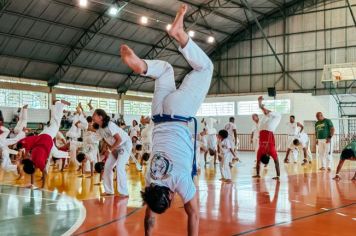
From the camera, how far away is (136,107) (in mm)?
37812

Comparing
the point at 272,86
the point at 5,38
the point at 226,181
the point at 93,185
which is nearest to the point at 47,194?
the point at 93,185

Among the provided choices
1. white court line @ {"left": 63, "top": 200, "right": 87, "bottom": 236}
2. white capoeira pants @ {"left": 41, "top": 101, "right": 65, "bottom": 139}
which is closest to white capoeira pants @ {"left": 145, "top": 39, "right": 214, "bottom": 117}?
white court line @ {"left": 63, "top": 200, "right": 87, "bottom": 236}

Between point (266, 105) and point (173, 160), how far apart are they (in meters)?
31.7

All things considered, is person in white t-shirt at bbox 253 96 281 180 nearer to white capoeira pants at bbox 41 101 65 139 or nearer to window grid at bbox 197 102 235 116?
white capoeira pants at bbox 41 101 65 139

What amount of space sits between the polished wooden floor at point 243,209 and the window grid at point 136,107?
80.4 feet

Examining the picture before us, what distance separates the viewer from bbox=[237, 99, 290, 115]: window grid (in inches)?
1330

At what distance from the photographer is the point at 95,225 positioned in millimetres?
6445

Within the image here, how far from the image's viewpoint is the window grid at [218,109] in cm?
3673

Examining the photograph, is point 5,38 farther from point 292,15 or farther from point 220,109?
point 292,15

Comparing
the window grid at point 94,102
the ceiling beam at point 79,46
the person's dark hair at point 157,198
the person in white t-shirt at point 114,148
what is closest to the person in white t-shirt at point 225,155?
the person in white t-shirt at point 114,148

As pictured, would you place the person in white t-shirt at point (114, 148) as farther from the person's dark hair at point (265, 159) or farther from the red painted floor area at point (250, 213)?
the person's dark hair at point (265, 159)

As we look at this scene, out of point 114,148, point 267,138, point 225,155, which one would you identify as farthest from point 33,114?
point 114,148

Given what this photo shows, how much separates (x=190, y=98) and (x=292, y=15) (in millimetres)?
33434

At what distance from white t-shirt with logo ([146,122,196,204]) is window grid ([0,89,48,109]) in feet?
86.2
